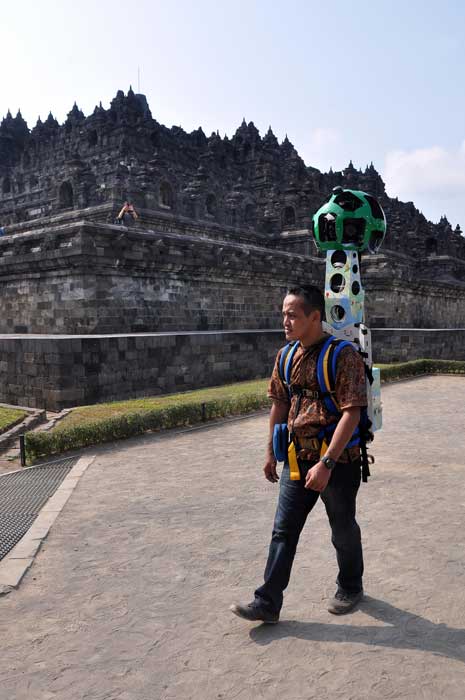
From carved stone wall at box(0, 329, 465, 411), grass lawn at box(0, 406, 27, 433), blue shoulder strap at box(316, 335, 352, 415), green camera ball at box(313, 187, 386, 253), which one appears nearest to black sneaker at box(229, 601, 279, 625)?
blue shoulder strap at box(316, 335, 352, 415)

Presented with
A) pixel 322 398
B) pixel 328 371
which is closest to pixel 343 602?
pixel 322 398

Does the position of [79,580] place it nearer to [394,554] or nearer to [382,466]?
[394,554]

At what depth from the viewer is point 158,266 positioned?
14172 mm

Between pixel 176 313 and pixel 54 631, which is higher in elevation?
pixel 176 313

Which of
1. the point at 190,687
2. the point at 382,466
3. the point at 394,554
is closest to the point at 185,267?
the point at 382,466

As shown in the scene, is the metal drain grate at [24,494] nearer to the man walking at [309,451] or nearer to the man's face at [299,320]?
the man walking at [309,451]

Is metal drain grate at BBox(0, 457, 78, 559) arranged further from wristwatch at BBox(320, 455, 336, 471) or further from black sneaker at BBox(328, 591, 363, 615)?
wristwatch at BBox(320, 455, 336, 471)

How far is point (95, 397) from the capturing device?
9.91 metres

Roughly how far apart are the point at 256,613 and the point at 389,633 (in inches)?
25.8

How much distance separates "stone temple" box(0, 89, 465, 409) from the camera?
10768 mm

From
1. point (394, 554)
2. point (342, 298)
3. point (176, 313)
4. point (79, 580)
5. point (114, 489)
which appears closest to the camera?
point (79, 580)

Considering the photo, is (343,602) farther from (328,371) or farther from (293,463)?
(328,371)

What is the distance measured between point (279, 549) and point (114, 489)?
288 cm

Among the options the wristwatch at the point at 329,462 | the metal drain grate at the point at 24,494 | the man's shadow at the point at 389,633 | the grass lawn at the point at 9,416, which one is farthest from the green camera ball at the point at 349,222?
the grass lawn at the point at 9,416
